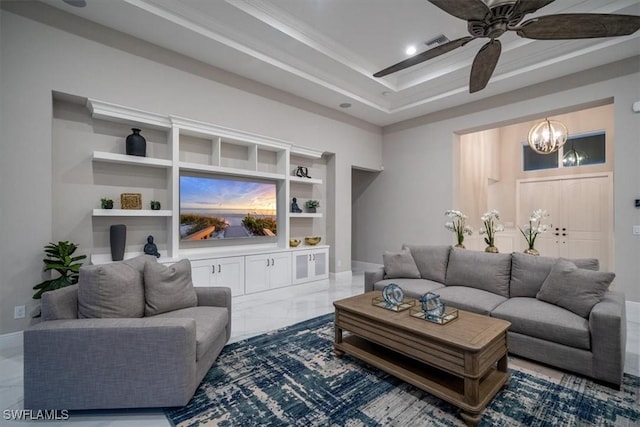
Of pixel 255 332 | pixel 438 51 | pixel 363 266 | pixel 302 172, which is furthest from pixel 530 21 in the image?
pixel 363 266

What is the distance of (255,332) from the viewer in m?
3.34

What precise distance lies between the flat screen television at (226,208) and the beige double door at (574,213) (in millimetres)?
6296

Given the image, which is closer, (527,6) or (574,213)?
(527,6)

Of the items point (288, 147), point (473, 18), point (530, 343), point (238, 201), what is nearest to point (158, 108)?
point (238, 201)

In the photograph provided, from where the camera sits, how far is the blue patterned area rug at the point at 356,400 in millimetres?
1921

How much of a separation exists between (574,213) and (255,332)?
7242mm

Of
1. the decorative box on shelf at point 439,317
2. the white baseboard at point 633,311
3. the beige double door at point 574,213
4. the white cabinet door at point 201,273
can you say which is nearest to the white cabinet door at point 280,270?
the white cabinet door at point 201,273

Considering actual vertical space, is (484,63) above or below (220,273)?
above

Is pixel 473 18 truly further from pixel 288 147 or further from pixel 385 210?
pixel 385 210

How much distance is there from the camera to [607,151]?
6.19 m

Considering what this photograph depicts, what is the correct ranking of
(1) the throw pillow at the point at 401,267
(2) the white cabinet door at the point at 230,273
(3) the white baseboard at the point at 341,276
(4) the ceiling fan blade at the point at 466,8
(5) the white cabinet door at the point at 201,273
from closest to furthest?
(4) the ceiling fan blade at the point at 466,8, (5) the white cabinet door at the point at 201,273, (1) the throw pillow at the point at 401,267, (2) the white cabinet door at the point at 230,273, (3) the white baseboard at the point at 341,276

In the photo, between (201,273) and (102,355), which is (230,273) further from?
(102,355)

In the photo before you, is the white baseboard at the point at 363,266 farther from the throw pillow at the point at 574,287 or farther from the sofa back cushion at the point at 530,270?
the throw pillow at the point at 574,287

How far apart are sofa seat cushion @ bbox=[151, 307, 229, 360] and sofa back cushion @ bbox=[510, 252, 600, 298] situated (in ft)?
10.0
